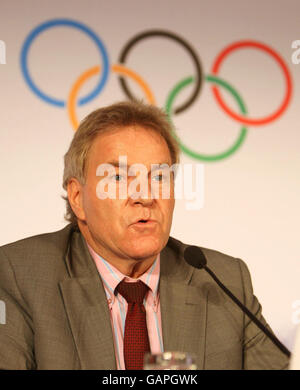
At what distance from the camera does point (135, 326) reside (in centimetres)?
202

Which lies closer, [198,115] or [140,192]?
[140,192]

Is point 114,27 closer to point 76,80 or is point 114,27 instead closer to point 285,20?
point 76,80

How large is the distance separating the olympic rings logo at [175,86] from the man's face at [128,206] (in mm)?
310

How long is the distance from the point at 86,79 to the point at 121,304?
902 mm

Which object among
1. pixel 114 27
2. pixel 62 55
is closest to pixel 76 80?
pixel 62 55

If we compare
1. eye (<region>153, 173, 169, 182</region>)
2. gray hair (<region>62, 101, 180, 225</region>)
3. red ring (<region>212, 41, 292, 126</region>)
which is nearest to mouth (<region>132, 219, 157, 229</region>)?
eye (<region>153, 173, 169, 182</region>)

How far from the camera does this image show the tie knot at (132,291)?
6.82ft

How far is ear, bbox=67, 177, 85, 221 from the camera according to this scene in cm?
216

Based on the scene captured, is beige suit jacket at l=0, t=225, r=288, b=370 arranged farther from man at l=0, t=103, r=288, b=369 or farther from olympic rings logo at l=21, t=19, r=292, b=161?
olympic rings logo at l=21, t=19, r=292, b=161

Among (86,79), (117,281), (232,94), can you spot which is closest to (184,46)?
(232,94)

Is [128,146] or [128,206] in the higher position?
[128,146]

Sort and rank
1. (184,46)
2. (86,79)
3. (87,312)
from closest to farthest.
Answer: (87,312)
(86,79)
(184,46)

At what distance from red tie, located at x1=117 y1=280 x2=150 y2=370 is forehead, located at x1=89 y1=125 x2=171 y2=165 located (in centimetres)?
44

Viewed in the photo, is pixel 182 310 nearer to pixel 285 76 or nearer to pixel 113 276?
pixel 113 276
